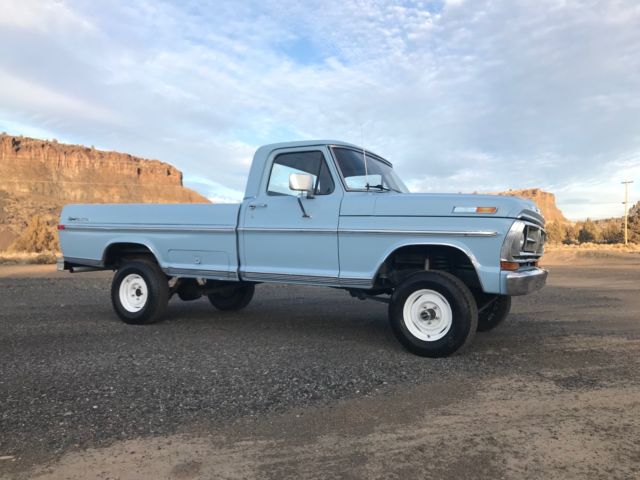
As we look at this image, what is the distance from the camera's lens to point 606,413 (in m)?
3.56

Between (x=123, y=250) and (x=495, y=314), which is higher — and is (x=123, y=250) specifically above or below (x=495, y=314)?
above

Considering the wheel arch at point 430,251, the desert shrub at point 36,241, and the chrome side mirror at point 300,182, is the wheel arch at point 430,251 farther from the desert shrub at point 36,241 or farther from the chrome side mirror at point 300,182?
the desert shrub at point 36,241

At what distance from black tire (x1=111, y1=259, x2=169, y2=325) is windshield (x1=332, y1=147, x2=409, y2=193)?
3068 mm

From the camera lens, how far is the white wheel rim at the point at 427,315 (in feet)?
16.8

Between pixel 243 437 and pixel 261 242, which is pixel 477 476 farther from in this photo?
pixel 261 242

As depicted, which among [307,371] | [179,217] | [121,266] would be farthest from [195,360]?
[121,266]

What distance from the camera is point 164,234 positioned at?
6.87m

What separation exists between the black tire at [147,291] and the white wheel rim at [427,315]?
3555mm

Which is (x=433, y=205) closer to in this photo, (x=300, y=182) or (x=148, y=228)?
(x=300, y=182)

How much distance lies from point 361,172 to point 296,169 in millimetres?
863

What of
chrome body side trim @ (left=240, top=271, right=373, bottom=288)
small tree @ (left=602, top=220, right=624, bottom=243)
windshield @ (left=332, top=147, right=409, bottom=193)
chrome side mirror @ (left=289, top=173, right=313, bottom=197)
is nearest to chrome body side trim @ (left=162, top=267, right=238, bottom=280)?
chrome body side trim @ (left=240, top=271, right=373, bottom=288)

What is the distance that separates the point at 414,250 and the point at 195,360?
266cm

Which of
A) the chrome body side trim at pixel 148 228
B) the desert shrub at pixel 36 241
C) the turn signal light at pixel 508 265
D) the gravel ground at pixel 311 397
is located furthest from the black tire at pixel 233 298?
the desert shrub at pixel 36 241

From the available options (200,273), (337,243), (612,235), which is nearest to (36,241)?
(200,273)
